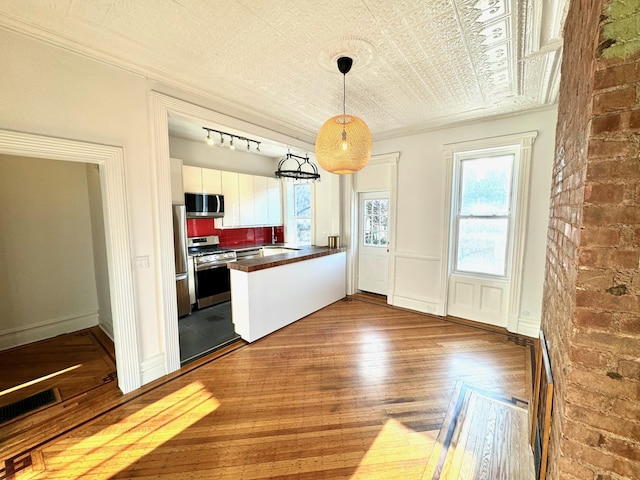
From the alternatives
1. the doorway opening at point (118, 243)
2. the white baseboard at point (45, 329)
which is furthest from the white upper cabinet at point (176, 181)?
the white baseboard at point (45, 329)

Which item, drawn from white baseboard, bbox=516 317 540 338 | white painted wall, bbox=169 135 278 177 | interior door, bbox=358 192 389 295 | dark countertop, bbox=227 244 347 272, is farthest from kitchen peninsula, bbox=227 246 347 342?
white baseboard, bbox=516 317 540 338

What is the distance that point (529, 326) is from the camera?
11.0 ft

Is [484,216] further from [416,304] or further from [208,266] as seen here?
[208,266]

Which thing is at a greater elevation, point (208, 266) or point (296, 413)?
point (208, 266)

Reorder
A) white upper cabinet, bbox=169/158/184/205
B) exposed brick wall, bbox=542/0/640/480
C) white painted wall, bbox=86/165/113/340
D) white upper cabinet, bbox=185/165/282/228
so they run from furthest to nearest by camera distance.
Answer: white upper cabinet, bbox=185/165/282/228, white upper cabinet, bbox=169/158/184/205, white painted wall, bbox=86/165/113/340, exposed brick wall, bbox=542/0/640/480

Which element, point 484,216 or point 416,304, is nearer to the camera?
point 484,216

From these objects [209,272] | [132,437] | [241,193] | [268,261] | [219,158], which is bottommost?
[132,437]

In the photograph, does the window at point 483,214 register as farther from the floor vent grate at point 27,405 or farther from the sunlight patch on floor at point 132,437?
the floor vent grate at point 27,405

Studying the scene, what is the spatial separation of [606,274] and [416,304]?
11.5 feet

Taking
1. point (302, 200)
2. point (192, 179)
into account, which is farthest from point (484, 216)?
point (192, 179)

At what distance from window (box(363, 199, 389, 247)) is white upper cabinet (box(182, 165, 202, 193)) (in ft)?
9.68

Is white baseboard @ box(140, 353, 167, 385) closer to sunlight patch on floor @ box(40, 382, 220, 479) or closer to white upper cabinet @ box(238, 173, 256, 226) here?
sunlight patch on floor @ box(40, 382, 220, 479)

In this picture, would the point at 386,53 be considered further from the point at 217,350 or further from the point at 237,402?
the point at 217,350

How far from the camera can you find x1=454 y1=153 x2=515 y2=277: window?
3.51m
